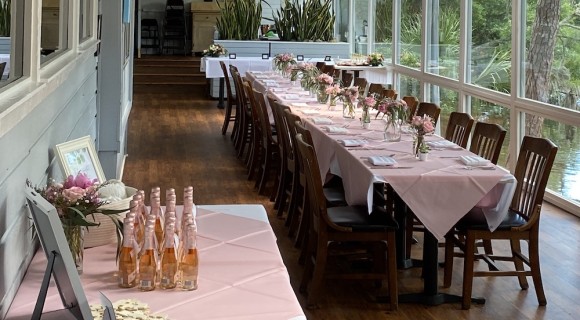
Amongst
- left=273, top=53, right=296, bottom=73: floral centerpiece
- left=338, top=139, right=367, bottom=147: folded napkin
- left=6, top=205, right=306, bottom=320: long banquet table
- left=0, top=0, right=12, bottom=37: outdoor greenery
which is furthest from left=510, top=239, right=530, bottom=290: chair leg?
left=273, top=53, right=296, bottom=73: floral centerpiece

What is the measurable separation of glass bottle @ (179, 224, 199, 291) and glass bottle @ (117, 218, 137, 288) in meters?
0.15

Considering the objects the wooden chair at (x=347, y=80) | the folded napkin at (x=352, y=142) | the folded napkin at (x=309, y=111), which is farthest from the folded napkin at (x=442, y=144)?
the wooden chair at (x=347, y=80)

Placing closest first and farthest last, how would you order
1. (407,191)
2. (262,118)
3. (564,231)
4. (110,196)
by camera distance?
(110,196) < (407,191) < (564,231) < (262,118)

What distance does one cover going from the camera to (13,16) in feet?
8.63

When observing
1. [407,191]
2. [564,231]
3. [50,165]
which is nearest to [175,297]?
[50,165]

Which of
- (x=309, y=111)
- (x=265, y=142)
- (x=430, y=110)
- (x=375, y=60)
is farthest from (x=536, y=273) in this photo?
(x=375, y=60)

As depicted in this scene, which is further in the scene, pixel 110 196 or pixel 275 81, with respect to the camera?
pixel 275 81

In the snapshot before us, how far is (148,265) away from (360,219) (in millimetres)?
2453

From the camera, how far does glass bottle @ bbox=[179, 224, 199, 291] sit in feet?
9.10

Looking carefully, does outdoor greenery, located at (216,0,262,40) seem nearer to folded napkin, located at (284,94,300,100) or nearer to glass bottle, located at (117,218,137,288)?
folded napkin, located at (284,94,300,100)

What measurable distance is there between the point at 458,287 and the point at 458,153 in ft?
2.88

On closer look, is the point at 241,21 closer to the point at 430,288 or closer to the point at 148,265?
the point at 430,288

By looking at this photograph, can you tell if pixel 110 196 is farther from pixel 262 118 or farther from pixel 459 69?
pixel 459 69

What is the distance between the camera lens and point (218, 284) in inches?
111
